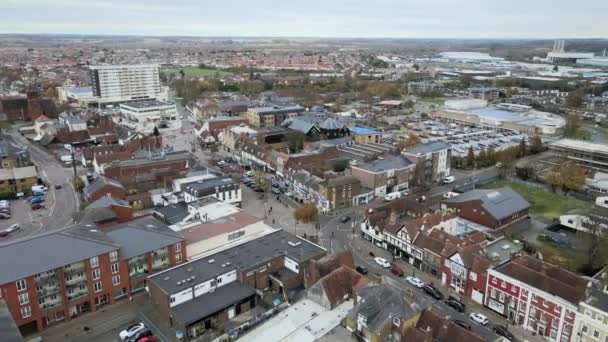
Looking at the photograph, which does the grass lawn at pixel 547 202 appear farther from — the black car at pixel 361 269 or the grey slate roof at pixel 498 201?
the black car at pixel 361 269

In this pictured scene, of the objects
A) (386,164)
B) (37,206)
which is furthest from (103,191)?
(386,164)

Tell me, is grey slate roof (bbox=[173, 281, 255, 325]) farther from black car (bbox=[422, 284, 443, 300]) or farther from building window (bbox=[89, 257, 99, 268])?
black car (bbox=[422, 284, 443, 300])

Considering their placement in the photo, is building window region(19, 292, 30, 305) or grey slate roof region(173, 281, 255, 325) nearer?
building window region(19, 292, 30, 305)

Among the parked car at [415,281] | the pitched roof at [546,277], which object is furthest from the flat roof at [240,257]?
the pitched roof at [546,277]

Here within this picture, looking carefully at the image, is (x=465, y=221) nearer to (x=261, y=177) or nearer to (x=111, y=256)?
(x=261, y=177)

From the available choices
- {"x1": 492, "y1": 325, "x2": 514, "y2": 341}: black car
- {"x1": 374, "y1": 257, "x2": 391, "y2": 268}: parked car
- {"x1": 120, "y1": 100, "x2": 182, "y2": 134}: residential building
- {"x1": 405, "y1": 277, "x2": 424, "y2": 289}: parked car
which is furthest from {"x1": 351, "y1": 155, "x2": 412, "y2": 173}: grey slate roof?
{"x1": 120, "y1": 100, "x2": 182, "y2": 134}: residential building

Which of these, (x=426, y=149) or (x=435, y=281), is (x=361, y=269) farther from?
(x=426, y=149)

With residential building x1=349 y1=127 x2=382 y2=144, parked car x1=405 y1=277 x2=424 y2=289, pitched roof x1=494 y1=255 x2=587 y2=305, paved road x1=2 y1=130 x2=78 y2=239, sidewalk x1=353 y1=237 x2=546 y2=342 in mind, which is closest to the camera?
pitched roof x1=494 y1=255 x2=587 y2=305

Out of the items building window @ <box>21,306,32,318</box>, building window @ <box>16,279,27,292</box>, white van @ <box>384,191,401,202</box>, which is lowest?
white van @ <box>384,191,401,202</box>
